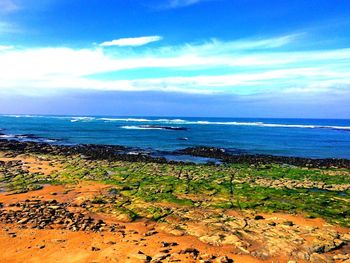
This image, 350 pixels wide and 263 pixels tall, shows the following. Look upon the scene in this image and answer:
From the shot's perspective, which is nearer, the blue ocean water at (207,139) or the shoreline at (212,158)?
the shoreline at (212,158)

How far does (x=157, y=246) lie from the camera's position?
1223cm

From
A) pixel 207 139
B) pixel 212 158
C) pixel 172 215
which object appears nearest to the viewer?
pixel 172 215

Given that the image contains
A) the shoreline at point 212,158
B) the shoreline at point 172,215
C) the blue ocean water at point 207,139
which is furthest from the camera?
the blue ocean water at point 207,139

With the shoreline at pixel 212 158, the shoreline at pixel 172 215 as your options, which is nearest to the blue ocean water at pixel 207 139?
the shoreline at pixel 212 158

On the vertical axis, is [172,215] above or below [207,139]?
below

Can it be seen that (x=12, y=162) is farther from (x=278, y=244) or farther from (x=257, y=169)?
(x=278, y=244)

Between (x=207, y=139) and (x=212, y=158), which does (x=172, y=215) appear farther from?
(x=207, y=139)

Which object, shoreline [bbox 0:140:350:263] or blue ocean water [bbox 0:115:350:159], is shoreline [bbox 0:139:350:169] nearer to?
blue ocean water [bbox 0:115:350:159]

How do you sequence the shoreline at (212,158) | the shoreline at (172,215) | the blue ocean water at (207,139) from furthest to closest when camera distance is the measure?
1. the blue ocean water at (207,139)
2. the shoreline at (212,158)
3. the shoreline at (172,215)

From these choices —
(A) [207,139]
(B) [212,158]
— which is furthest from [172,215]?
(A) [207,139]

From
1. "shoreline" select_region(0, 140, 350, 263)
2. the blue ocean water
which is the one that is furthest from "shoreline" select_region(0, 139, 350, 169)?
"shoreline" select_region(0, 140, 350, 263)

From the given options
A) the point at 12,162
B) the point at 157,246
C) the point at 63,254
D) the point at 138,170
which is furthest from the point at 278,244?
the point at 12,162

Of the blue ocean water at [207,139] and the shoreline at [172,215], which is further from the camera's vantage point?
the blue ocean water at [207,139]

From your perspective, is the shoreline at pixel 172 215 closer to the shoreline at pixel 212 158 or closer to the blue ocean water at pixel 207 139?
the shoreline at pixel 212 158
